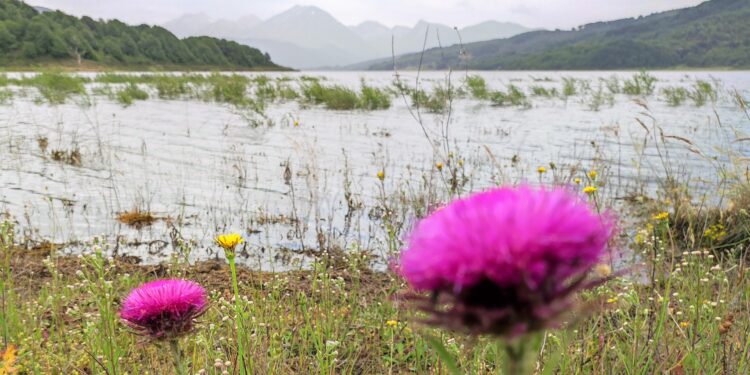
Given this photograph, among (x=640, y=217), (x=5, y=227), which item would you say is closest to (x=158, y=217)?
(x=5, y=227)

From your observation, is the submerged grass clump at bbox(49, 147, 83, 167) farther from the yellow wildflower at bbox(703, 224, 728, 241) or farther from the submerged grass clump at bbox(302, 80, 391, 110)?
Result: the submerged grass clump at bbox(302, 80, 391, 110)

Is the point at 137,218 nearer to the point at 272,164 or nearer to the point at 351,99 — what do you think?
the point at 272,164

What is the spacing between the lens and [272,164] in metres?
9.21

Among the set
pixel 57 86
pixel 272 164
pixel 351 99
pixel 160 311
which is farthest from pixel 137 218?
pixel 57 86

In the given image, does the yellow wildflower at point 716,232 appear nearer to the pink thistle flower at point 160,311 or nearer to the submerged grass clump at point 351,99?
the pink thistle flower at point 160,311

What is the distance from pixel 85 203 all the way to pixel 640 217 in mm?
6649

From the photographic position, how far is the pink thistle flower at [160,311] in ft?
4.53

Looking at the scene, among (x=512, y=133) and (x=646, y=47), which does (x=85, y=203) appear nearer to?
(x=512, y=133)

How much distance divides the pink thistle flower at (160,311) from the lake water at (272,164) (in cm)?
280

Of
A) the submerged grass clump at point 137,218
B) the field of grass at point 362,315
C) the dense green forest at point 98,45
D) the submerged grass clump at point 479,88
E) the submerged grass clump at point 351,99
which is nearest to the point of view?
the field of grass at point 362,315

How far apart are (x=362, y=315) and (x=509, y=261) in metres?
2.93

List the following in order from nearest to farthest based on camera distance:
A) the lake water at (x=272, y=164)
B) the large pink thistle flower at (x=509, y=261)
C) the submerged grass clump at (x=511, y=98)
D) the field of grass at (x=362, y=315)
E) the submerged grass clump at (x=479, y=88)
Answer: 1. the large pink thistle flower at (x=509, y=261)
2. the field of grass at (x=362, y=315)
3. the lake water at (x=272, y=164)
4. the submerged grass clump at (x=511, y=98)
5. the submerged grass clump at (x=479, y=88)

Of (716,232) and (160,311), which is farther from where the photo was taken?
(716,232)

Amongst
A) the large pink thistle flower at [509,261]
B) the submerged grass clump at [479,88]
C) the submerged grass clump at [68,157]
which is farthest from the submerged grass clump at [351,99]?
the large pink thistle flower at [509,261]
